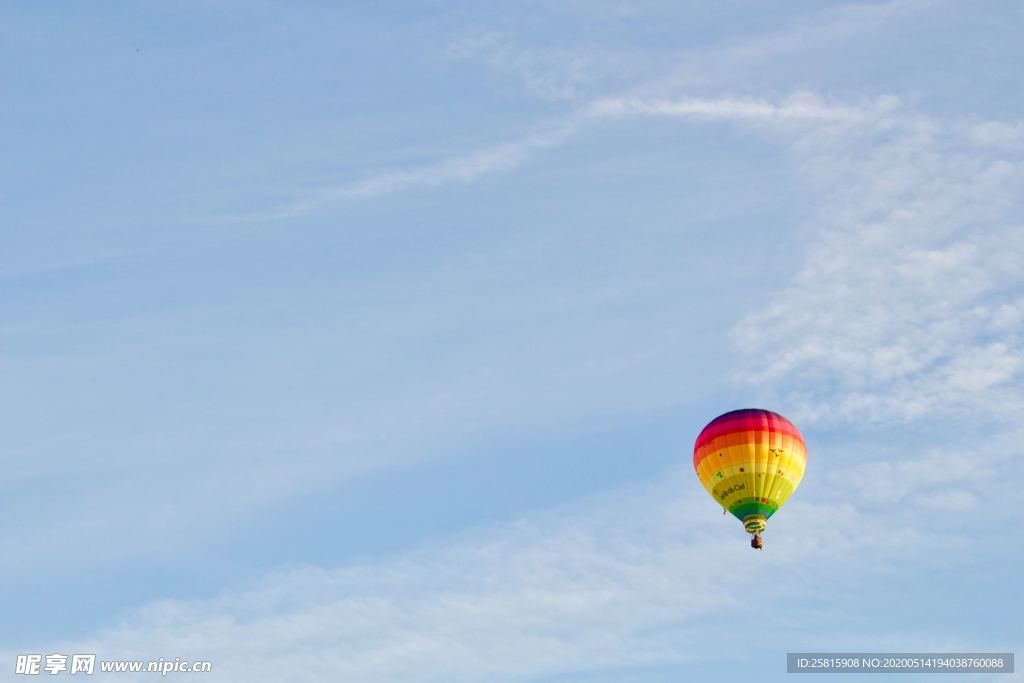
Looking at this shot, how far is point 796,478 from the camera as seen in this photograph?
348 ft

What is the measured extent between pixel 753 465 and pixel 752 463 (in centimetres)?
12

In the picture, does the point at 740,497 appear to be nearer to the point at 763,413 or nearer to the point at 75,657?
the point at 763,413

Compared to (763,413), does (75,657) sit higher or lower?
lower

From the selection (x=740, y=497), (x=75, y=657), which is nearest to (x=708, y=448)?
(x=740, y=497)

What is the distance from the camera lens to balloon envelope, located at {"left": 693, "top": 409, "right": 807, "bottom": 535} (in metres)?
105

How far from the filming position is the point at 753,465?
10469 cm

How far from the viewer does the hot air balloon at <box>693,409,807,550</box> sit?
10475 centimetres

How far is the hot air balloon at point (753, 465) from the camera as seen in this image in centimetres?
10475

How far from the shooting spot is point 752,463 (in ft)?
343

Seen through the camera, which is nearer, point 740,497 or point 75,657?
point 75,657

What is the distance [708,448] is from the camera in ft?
348

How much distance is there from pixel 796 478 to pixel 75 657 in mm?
38043

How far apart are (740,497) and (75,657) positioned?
34766 millimetres

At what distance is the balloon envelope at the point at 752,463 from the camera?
344 ft
